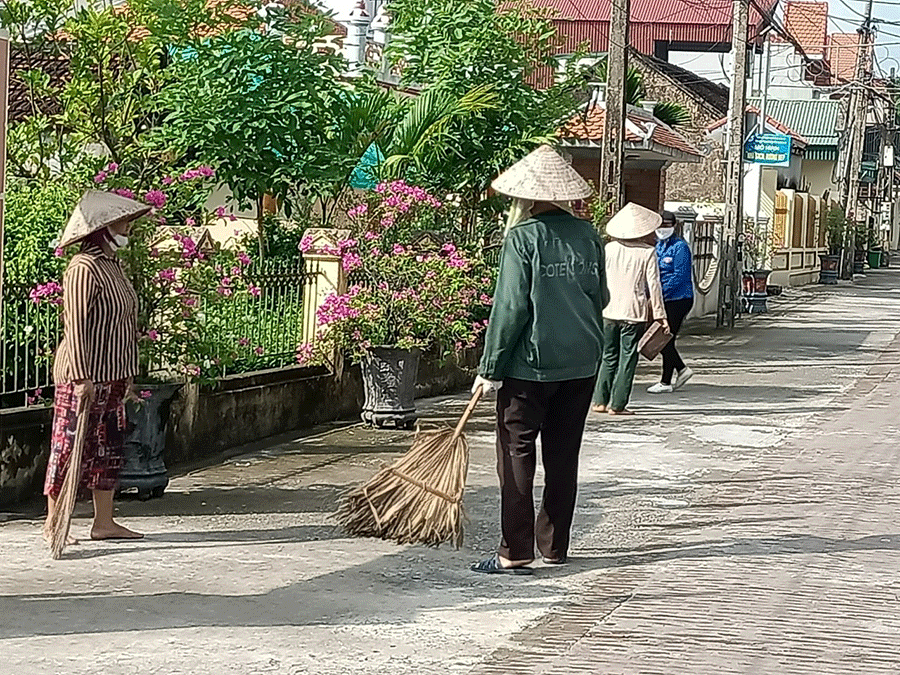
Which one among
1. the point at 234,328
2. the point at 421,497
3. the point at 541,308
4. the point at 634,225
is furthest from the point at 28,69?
the point at 541,308

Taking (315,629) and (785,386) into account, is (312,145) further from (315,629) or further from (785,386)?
(315,629)

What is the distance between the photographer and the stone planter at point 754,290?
1126 inches

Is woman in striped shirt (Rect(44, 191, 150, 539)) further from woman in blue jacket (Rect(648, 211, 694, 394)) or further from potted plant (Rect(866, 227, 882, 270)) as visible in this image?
potted plant (Rect(866, 227, 882, 270))

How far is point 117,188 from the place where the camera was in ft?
30.6

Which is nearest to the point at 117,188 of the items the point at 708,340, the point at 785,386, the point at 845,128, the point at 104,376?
the point at 104,376

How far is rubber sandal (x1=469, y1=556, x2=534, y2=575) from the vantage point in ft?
24.6

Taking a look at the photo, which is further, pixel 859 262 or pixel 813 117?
pixel 813 117

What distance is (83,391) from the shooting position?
751cm

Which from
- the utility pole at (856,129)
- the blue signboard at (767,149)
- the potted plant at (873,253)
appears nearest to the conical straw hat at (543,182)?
the blue signboard at (767,149)

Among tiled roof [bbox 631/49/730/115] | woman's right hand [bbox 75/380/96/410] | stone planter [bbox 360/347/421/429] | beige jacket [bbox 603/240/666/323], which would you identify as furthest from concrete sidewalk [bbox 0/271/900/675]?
tiled roof [bbox 631/49/730/115]

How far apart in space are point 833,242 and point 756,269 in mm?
16650

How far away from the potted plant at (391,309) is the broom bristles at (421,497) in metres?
3.76

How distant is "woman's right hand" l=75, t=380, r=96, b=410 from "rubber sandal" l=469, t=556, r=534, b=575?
2.08 metres

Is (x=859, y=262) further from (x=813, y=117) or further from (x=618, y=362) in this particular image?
(x=618, y=362)
